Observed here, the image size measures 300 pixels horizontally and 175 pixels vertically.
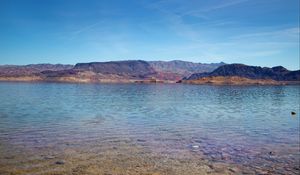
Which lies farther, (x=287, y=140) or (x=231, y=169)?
(x=287, y=140)

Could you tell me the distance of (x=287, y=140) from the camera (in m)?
23.6

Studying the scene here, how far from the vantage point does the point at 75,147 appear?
63.8ft

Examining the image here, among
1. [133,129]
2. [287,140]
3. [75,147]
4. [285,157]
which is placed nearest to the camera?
[285,157]

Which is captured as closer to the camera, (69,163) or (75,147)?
(69,163)

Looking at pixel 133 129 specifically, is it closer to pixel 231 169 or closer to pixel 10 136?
pixel 10 136

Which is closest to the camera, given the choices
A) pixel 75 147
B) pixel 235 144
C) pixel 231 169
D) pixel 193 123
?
pixel 231 169

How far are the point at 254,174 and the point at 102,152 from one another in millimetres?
8985

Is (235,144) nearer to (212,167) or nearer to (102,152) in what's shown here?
(212,167)

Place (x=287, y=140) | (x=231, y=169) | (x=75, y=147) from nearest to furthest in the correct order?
(x=231, y=169) < (x=75, y=147) < (x=287, y=140)

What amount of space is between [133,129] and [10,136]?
10.5 meters

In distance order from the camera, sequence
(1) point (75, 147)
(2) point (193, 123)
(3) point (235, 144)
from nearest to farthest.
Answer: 1. (1) point (75, 147)
2. (3) point (235, 144)
3. (2) point (193, 123)

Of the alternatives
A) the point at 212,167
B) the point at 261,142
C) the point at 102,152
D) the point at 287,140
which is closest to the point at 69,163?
the point at 102,152

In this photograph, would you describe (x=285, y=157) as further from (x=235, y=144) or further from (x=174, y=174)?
(x=174, y=174)

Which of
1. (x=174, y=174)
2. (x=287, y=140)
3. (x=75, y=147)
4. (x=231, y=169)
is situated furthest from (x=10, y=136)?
(x=287, y=140)
